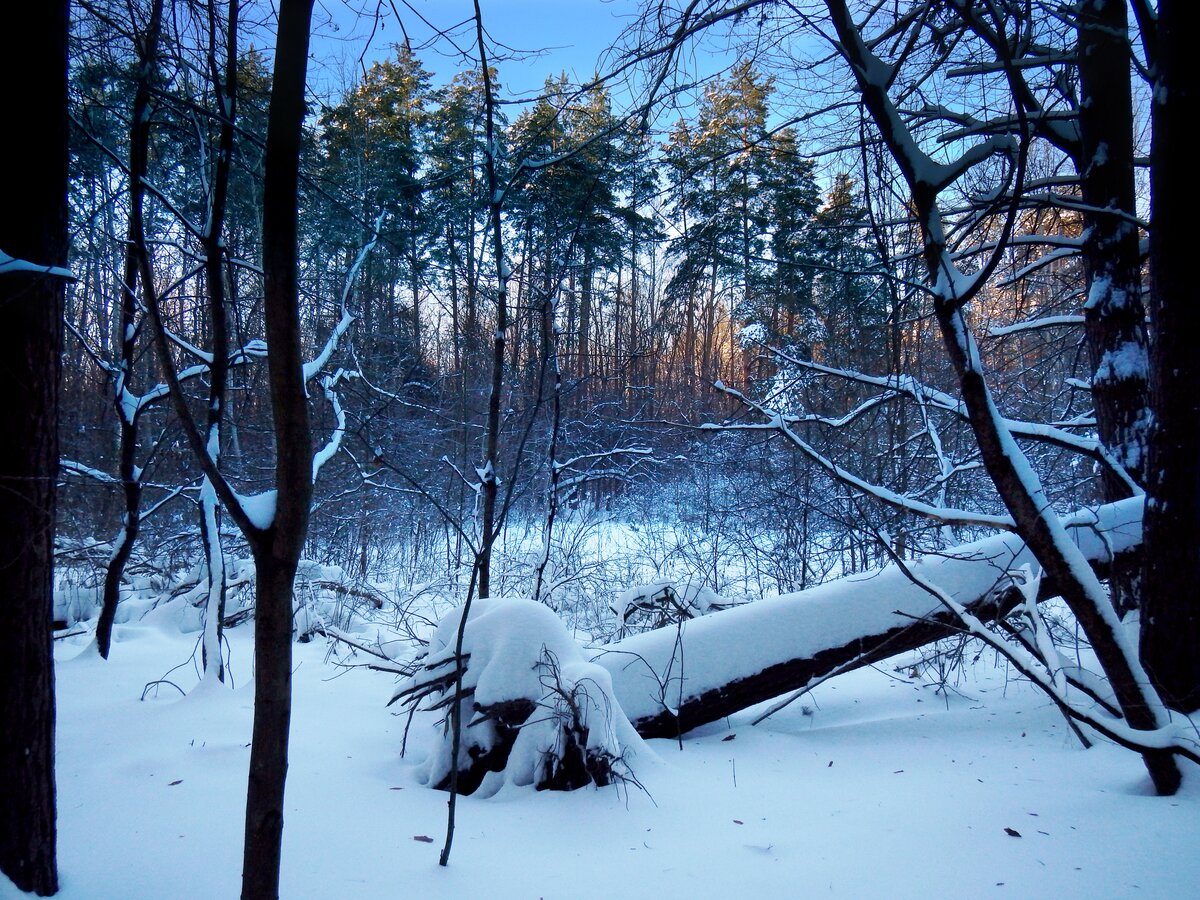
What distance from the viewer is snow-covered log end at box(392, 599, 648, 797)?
293 cm

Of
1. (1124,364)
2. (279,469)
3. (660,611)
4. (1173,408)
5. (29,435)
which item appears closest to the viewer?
(279,469)

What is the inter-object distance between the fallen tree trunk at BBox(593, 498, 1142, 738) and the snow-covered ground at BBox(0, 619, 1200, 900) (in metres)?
0.25

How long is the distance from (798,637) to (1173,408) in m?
2.02

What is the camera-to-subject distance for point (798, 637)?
382 cm

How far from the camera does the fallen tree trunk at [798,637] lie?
3.72m

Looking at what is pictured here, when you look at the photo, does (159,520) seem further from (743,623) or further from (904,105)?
(904,105)

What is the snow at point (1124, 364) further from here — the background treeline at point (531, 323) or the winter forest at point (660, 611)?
the background treeline at point (531, 323)

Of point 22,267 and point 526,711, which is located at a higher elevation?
point 22,267

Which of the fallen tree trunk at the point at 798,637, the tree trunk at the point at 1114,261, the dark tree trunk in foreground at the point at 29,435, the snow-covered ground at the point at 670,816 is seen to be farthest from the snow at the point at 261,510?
the tree trunk at the point at 1114,261

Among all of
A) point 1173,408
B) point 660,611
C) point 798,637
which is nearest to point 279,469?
point 798,637

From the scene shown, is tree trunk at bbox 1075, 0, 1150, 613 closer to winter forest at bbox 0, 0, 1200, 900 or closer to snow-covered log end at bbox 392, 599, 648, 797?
winter forest at bbox 0, 0, 1200, 900

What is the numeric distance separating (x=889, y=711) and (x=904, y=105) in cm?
386

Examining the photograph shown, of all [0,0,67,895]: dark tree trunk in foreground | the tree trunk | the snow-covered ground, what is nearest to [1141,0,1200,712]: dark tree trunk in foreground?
the snow-covered ground

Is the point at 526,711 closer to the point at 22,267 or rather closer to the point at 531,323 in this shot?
the point at 22,267
